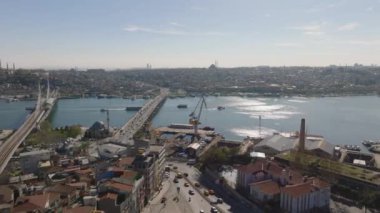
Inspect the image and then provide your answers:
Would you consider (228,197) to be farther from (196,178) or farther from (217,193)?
(196,178)

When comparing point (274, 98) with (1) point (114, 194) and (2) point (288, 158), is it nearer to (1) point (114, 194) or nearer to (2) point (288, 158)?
(2) point (288, 158)

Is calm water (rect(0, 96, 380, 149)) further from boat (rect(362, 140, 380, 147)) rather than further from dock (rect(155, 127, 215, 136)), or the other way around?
dock (rect(155, 127, 215, 136))

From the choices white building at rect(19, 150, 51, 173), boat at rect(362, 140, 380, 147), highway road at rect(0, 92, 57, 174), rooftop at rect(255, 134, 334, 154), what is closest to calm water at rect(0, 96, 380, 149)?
boat at rect(362, 140, 380, 147)

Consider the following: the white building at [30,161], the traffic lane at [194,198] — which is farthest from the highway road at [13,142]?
the traffic lane at [194,198]

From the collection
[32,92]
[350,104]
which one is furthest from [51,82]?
[350,104]

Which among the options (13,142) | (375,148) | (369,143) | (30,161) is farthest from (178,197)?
(369,143)

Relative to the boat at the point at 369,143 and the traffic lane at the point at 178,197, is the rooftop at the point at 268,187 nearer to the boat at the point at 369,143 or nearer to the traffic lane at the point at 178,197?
the traffic lane at the point at 178,197

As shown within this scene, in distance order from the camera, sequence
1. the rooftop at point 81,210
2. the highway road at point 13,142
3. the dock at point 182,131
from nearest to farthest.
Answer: the rooftop at point 81,210 → the highway road at point 13,142 → the dock at point 182,131

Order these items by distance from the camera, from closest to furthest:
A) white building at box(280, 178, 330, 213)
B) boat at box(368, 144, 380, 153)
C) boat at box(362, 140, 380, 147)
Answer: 1. white building at box(280, 178, 330, 213)
2. boat at box(368, 144, 380, 153)
3. boat at box(362, 140, 380, 147)
